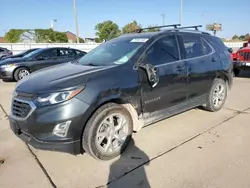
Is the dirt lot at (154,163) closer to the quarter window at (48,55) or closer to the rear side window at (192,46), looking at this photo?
the rear side window at (192,46)

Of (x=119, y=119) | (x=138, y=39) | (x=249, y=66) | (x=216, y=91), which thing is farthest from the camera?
(x=249, y=66)

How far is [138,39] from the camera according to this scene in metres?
3.80

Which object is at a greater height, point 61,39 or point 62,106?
point 61,39

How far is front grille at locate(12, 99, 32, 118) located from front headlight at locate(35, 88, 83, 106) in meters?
0.17

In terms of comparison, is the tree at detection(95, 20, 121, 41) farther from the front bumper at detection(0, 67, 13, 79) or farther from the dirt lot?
the dirt lot

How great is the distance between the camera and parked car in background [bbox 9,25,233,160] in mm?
2717

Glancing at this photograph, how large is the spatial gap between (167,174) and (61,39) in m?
63.3

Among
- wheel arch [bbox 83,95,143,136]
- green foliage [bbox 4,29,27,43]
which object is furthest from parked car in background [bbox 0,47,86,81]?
green foliage [bbox 4,29,27,43]

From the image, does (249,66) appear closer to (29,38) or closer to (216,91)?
(216,91)

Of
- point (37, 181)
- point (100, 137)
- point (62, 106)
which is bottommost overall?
point (37, 181)

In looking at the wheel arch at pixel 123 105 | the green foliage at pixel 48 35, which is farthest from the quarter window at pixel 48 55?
the green foliage at pixel 48 35

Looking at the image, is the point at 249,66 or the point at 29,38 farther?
the point at 29,38

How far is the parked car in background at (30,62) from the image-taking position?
30.7 ft

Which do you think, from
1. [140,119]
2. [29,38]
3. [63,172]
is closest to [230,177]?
[140,119]
